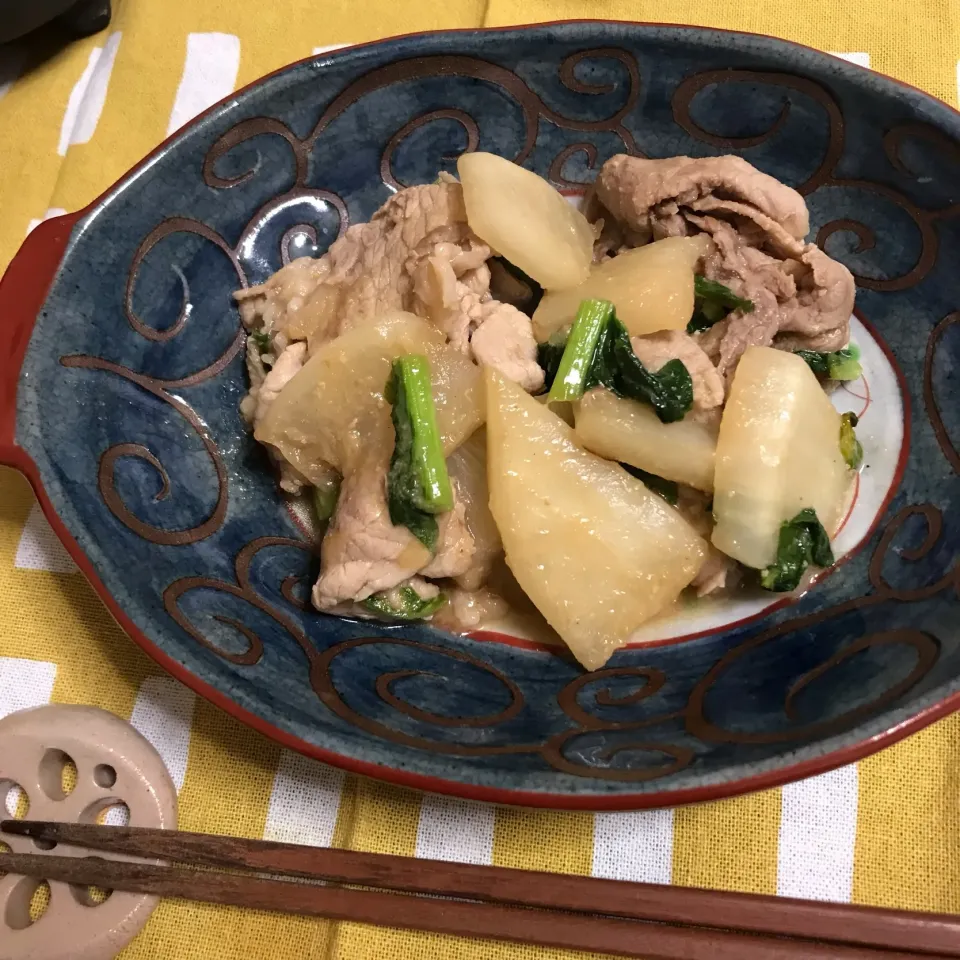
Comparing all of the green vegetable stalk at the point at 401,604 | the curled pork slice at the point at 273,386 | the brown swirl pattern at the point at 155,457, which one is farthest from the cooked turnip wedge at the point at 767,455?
the brown swirl pattern at the point at 155,457

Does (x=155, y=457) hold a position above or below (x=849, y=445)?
below

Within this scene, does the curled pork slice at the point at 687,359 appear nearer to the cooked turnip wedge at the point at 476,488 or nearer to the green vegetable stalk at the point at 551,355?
the green vegetable stalk at the point at 551,355

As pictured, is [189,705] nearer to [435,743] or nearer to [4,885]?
[4,885]

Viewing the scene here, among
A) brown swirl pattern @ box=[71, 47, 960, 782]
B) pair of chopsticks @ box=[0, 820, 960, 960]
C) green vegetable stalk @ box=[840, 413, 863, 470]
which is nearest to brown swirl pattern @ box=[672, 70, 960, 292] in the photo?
brown swirl pattern @ box=[71, 47, 960, 782]

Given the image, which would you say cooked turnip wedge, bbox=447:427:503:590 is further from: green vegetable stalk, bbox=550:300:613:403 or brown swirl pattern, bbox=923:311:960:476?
brown swirl pattern, bbox=923:311:960:476

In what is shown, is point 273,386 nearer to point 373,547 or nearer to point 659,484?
point 373,547

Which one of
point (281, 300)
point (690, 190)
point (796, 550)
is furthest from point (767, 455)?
point (281, 300)
